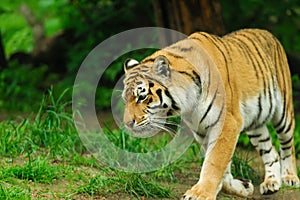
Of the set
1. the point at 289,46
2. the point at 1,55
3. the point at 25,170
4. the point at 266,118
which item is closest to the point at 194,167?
the point at 266,118

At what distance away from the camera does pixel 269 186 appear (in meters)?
6.09

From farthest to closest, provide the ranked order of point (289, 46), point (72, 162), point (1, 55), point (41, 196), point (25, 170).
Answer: point (1, 55) < point (289, 46) < point (72, 162) < point (25, 170) < point (41, 196)

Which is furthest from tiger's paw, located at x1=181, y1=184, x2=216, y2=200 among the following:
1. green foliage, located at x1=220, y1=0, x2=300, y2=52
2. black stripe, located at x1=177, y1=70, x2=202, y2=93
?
green foliage, located at x1=220, y1=0, x2=300, y2=52

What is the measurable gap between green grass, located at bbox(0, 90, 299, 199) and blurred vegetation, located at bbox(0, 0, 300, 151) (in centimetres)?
257

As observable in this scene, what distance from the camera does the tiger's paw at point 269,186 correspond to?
6.07m

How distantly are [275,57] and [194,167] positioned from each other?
4.36 ft

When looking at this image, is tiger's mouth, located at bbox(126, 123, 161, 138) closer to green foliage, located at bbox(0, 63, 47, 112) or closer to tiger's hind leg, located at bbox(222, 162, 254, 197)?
tiger's hind leg, located at bbox(222, 162, 254, 197)

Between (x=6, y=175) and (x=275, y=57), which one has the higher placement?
(x=275, y=57)

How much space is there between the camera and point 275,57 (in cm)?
643

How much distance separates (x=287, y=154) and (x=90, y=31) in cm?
442

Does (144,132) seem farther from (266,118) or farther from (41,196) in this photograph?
(266,118)

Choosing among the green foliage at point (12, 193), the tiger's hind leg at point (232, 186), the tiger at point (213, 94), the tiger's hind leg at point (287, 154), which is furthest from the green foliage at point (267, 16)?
the green foliage at point (12, 193)

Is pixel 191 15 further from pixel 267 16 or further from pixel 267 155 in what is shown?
pixel 267 16

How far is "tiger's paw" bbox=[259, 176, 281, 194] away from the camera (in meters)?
6.07
